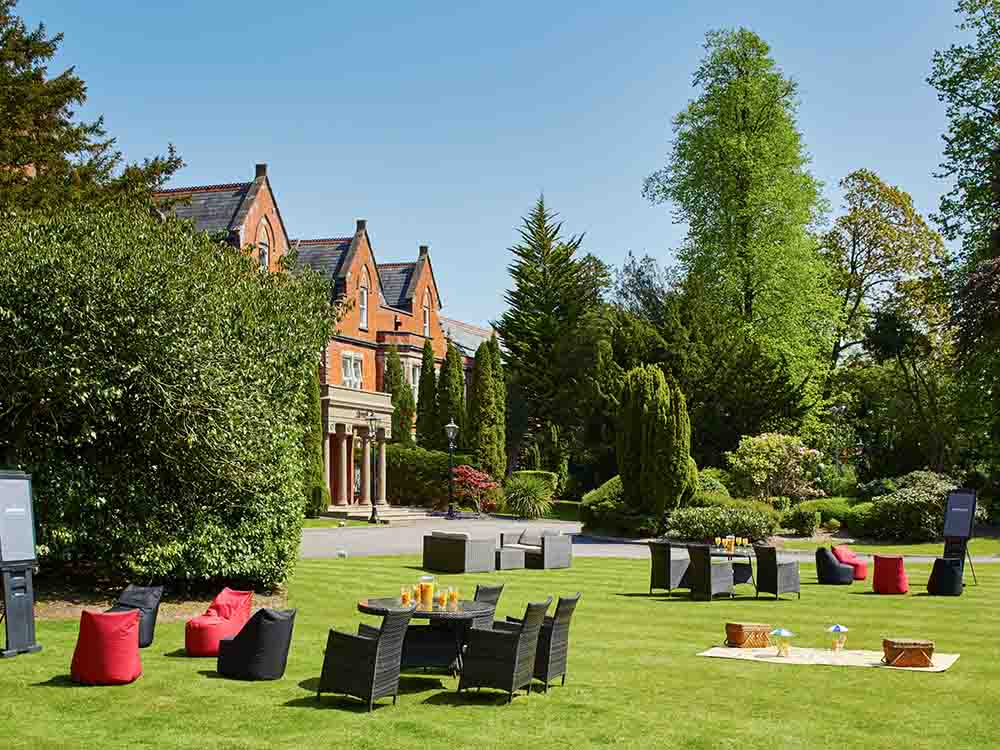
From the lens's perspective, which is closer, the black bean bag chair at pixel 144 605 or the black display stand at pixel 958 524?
the black bean bag chair at pixel 144 605

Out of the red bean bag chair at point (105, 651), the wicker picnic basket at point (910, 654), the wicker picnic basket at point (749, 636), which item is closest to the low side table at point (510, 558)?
the wicker picnic basket at point (749, 636)

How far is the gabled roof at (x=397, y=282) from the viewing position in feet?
227

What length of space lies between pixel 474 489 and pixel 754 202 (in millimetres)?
18629

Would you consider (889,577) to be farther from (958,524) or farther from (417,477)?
(417,477)

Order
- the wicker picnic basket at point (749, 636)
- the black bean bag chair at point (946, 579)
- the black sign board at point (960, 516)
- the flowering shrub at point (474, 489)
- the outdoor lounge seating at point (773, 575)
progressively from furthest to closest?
the flowering shrub at point (474, 489), the black sign board at point (960, 516), the black bean bag chair at point (946, 579), the outdoor lounge seating at point (773, 575), the wicker picnic basket at point (749, 636)

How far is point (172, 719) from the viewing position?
35.9 feet

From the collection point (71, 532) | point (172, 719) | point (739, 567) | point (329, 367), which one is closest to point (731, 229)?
point (329, 367)

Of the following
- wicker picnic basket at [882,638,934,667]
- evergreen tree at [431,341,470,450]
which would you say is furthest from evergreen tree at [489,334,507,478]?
wicker picnic basket at [882,638,934,667]

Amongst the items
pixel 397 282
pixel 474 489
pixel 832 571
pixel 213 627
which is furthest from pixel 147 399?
pixel 397 282

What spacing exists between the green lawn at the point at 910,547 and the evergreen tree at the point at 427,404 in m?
27.6

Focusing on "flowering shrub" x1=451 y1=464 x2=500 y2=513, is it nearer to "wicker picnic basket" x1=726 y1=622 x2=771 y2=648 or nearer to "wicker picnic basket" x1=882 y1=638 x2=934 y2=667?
"wicker picnic basket" x1=726 y1=622 x2=771 y2=648

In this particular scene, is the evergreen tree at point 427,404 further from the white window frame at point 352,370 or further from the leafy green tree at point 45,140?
the leafy green tree at point 45,140

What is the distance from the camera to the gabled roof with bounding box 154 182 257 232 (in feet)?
174

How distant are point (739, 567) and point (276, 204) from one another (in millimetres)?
37014
